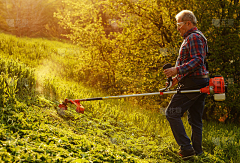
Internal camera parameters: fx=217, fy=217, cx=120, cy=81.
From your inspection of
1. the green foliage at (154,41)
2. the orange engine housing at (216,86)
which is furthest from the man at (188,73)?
the green foliage at (154,41)

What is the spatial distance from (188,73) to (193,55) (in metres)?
0.34

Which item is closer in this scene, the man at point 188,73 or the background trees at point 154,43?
the man at point 188,73

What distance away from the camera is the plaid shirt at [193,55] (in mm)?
3656

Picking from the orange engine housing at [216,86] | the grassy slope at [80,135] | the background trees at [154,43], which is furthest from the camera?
the background trees at [154,43]

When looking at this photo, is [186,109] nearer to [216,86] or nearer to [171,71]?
[216,86]

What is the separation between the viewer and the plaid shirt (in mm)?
3656

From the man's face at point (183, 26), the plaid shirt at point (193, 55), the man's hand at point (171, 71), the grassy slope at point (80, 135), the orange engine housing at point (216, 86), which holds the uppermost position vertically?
the man's face at point (183, 26)

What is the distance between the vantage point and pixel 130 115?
6.42 meters

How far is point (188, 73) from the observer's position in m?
3.84

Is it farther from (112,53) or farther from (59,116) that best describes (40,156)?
(112,53)

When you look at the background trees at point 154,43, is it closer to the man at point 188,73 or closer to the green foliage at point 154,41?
the green foliage at point 154,41

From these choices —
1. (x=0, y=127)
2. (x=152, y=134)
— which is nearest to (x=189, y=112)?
(x=152, y=134)

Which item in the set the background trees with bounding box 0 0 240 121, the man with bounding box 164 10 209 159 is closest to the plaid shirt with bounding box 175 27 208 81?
the man with bounding box 164 10 209 159

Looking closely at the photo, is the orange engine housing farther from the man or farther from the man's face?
the man's face
